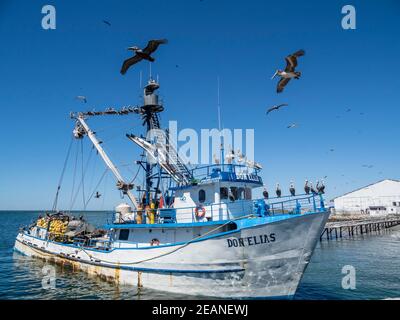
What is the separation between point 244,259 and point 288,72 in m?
10.0

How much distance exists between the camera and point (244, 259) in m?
12.6

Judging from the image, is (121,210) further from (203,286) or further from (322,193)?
(322,193)

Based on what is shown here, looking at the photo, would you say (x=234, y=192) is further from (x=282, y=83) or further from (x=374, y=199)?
(x=374, y=199)

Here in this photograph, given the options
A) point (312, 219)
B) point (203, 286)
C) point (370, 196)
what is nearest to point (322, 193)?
point (312, 219)

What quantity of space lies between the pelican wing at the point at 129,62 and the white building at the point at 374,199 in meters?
67.9

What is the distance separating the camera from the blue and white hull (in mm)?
12188

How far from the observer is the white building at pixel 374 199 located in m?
66.0

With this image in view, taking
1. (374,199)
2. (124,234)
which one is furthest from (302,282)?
(374,199)

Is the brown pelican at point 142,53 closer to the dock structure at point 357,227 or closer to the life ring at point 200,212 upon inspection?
the life ring at point 200,212

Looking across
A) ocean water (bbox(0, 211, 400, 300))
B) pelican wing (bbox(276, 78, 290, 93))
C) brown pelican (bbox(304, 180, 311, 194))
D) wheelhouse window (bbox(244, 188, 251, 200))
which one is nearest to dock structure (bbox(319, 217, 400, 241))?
ocean water (bbox(0, 211, 400, 300))

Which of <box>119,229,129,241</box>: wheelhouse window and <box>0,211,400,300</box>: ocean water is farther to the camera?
<box>119,229,129,241</box>: wheelhouse window

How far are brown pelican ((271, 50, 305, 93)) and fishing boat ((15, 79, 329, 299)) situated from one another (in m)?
4.67

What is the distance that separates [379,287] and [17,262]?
2840 cm

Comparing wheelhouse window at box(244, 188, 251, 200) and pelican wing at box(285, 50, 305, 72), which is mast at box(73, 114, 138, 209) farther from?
pelican wing at box(285, 50, 305, 72)
